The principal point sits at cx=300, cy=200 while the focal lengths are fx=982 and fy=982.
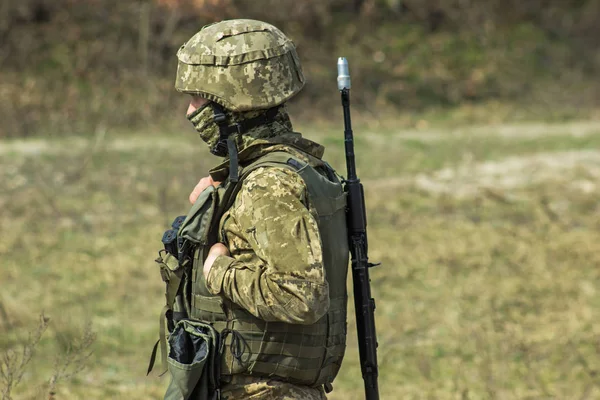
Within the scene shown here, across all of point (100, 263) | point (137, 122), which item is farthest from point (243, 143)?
point (137, 122)

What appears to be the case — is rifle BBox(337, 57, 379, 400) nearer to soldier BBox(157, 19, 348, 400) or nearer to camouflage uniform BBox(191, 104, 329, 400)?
soldier BBox(157, 19, 348, 400)

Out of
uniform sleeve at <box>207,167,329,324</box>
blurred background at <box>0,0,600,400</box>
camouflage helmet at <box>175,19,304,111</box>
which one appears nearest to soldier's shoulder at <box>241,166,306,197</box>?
uniform sleeve at <box>207,167,329,324</box>

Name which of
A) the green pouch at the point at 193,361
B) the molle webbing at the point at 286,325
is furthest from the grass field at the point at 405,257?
the molle webbing at the point at 286,325

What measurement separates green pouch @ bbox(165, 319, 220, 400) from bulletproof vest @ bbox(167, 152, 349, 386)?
0.03 m

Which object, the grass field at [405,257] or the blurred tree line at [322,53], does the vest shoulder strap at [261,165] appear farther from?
the blurred tree line at [322,53]

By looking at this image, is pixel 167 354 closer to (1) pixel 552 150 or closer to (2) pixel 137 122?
(1) pixel 552 150

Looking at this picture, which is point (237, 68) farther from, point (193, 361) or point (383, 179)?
point (383, 179)

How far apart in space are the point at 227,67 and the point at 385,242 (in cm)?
698

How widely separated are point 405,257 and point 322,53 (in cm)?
1164

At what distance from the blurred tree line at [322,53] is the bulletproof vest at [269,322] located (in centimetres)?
1267

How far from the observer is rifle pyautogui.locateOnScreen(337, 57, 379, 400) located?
129 inches

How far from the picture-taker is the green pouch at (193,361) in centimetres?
299

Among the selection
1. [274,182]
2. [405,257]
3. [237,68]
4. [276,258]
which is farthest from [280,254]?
[405,257]

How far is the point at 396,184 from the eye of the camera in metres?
12.1
